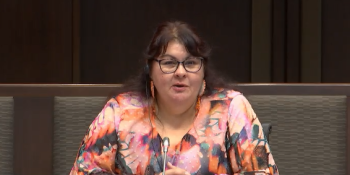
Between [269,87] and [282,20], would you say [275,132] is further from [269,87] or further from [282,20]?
[282,20]

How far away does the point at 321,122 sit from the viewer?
240 centimetres

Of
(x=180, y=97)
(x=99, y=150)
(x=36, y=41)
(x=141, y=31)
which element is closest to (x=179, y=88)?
(x=180, y=97)

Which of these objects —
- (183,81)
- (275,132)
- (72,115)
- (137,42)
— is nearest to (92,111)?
(72,115)

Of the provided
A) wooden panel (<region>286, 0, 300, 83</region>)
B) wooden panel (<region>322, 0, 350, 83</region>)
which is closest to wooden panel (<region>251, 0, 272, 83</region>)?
wooden panel (<region>286, 0, 300, 83</region>)

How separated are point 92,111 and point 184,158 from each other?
2.12 feet

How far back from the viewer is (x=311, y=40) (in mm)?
3609

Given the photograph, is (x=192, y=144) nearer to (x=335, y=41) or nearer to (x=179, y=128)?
(x=179, y=128)

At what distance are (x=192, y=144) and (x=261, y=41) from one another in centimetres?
183

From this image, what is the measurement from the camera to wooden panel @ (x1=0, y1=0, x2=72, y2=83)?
3.80 m

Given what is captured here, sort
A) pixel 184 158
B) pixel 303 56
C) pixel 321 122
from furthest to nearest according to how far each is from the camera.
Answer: pixel 303 56 < pixel 321 122 < pixel 184 158

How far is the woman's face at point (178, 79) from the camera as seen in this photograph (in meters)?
1.98

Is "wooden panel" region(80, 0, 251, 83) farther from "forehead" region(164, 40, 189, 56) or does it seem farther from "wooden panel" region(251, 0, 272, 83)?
"forehead" region(164, 40, 189, 56)

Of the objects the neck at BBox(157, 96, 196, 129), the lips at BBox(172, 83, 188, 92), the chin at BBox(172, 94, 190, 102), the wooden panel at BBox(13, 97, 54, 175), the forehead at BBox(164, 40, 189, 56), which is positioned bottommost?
the wooden panel at BBox(13, 97, 54, 175)

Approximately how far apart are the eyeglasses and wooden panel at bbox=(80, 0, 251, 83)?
70.6 inches
